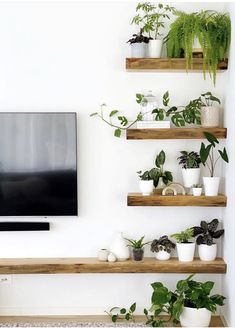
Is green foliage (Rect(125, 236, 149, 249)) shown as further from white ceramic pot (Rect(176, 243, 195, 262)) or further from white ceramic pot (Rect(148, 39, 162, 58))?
white ceramic pot (Rect(148, 39, 162, 58))

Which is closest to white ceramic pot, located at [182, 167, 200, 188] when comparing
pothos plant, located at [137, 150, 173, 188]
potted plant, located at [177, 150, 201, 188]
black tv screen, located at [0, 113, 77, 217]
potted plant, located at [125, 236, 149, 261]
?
potted plant, located at [177, 150, 201, 188]

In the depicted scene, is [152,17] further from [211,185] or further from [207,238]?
[207,238]

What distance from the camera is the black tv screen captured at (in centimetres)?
338

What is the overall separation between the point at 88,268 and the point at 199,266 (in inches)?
30.1

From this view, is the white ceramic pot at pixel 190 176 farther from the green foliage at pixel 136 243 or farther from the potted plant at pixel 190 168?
the green foliage at pixel 136 243

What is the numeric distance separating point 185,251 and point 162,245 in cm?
17

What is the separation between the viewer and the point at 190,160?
3359 millimetres

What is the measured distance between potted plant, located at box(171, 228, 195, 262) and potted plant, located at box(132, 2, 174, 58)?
126cm

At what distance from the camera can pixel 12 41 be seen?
3441 millimetres

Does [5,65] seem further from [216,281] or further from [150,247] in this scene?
[216,281]

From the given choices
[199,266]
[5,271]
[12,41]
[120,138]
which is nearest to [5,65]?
[12,41]

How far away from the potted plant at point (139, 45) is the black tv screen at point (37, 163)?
23.9 inches

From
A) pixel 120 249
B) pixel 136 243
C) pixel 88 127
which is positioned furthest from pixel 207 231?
pixel 88 127

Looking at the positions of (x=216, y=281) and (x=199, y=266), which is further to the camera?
(x=216, y=281)
